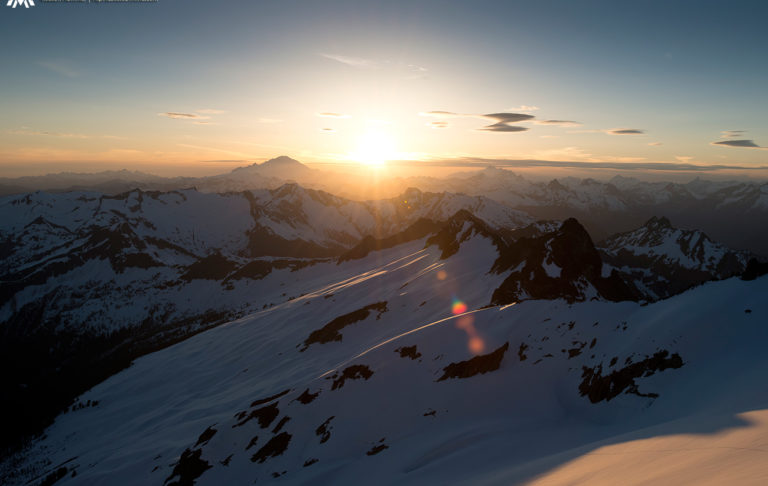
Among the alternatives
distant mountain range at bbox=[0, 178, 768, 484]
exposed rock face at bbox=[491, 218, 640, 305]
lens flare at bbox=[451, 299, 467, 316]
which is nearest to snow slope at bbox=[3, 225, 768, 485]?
distant mountain range at bbox=[0, 178, 768, 484]

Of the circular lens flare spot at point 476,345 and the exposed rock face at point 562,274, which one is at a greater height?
the exposed rock face at point 562,274

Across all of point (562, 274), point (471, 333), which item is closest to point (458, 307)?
point (562, 274)

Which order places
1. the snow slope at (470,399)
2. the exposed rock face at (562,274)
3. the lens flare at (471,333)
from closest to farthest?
the snow slope at (470,399) < the lens flare at (471,333) < the exposed rock face at (562,274)

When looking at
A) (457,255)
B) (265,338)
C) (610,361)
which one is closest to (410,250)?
(457,255)

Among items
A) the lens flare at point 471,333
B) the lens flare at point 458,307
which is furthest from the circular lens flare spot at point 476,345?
the lens flare at point 458,307

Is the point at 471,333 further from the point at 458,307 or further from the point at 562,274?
the point at 562,274

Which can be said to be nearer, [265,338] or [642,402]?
[642,402]

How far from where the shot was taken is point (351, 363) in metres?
61.0

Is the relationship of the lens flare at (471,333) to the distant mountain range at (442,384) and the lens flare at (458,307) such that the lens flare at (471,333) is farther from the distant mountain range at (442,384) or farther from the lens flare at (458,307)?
the lens flare at (458,307)

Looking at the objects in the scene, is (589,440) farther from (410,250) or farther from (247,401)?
(410,250)

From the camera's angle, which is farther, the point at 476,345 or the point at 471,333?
the point at 471,333

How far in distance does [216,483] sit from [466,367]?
40.2 metres

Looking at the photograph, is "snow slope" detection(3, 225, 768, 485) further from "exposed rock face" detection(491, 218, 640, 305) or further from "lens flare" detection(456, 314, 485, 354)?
"exposed rock face" detection(491, 218, 640, 305)

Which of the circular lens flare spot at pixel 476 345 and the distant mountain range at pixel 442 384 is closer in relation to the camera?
the distant mountain range at pixel 442 384
